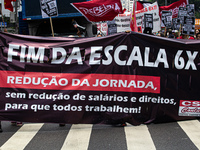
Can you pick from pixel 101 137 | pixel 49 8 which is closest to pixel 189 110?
pixel 101 137

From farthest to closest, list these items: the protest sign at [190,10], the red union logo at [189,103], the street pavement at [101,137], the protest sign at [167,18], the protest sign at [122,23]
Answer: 1. the protest sign at [167,18]
2. the protest sign at [122,23]
3. the protest sign at [190,10]
4. the red union logo at [189,103]
5. the street pavement at [101,137]

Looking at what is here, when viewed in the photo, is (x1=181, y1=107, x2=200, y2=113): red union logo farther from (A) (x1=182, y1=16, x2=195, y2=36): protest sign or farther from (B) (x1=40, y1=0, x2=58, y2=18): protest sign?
(B) (x1=40, y1=0, x2=58, y2=18): protest sign

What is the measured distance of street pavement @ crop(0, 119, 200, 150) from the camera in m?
5.13

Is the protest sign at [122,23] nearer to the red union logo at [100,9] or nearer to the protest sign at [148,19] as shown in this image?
the protest sign at [148,19]

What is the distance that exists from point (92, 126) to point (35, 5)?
1025 centimetres

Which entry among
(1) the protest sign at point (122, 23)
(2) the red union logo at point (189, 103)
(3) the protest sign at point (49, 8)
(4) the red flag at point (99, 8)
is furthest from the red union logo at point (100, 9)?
(2) the red union logo at point (189, 103)

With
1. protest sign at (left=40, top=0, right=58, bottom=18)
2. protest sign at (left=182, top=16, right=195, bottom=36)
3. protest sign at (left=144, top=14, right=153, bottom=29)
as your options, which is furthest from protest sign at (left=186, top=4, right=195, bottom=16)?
protest sign at (left=40, top=0, right=58, bottom=18)

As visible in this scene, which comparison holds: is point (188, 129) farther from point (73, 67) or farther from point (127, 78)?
point (73, 67)

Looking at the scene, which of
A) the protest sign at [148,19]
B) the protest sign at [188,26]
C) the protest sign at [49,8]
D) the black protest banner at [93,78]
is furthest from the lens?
the protest sign at [148,19]

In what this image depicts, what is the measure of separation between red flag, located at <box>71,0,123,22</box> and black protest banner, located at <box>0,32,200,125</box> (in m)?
4.25

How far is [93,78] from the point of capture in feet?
20.1

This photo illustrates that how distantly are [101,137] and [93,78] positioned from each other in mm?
1207

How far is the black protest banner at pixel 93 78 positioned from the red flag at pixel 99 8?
425 cm

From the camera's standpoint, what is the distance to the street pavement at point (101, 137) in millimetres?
5133
